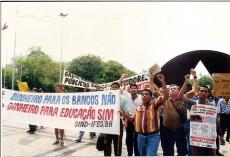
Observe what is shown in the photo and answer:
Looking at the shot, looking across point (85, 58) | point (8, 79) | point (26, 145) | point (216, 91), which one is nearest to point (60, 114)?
point (26, 145)

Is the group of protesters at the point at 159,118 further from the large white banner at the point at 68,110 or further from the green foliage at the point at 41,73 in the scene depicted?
the green foliage at the point at 41,73

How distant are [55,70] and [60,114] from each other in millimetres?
42345

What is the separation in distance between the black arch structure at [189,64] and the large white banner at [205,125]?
1649 millimetres

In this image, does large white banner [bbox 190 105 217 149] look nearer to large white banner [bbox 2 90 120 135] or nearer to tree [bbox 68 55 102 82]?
large white banner [bbox 2 90 120 135]

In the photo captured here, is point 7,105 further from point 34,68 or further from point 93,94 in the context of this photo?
point 34,68

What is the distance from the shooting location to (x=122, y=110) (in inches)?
263

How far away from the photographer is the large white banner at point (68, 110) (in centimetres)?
648

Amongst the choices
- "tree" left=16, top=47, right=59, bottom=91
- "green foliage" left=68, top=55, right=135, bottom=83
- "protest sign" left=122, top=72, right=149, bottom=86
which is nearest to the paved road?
"protest sign" left=122, top=72, right=149, bottom=86

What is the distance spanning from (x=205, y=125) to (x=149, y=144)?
3.17 feet

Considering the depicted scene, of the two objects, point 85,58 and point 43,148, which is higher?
point 85,58

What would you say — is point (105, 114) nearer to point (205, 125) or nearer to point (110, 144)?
point (110, 144)

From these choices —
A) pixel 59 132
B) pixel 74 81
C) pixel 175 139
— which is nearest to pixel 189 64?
pixel 175 139

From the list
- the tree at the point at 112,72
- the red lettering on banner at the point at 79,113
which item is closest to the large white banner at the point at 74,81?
the red lettering on banner at the point at 79,113

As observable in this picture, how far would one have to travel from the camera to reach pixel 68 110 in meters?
6.95
